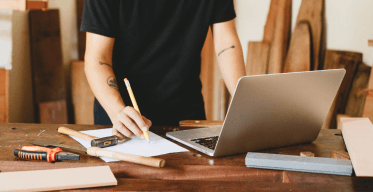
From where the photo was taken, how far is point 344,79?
2.51 metres

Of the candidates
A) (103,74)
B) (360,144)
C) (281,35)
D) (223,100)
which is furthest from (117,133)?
(223,100)

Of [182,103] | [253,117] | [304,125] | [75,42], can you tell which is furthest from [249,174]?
[75,42]

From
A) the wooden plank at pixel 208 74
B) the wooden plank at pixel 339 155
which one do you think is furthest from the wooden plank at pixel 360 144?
the wooden plank at pixel 208 74

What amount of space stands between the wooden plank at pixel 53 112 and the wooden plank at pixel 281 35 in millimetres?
1751

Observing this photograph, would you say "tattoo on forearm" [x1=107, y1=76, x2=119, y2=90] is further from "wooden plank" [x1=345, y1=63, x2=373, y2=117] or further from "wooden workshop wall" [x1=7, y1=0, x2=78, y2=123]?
"wooden plank" [x1=345, y1=63, x2=373, y2=117]

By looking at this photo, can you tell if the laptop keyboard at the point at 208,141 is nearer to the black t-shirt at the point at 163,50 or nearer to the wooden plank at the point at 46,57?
the black t-shirt at the point at 163,50

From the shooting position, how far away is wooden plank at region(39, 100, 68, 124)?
260 centimetres

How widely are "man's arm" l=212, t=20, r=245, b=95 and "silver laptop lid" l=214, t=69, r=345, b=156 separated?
21.6 inches

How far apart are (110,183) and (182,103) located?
0.91m

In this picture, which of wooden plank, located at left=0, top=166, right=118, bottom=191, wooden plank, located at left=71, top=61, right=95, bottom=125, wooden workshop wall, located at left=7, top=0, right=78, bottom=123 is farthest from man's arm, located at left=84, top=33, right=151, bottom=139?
wooden plank, located at left=71, top=61, right=95, bottom=125

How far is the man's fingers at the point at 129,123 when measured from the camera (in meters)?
1.03

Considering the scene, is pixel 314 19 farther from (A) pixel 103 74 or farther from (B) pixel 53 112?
(B) pixel 53 112

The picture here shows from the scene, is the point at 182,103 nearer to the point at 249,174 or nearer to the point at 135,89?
the point at 135,89

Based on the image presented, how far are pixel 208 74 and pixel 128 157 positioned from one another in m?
2.75
